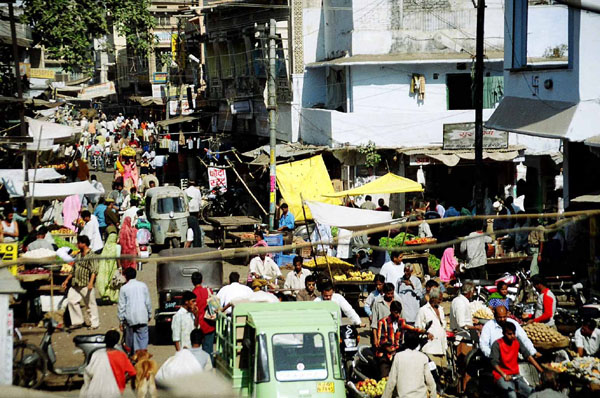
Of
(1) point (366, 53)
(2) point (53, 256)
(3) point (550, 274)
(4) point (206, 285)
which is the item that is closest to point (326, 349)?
(4) point (206, 285)

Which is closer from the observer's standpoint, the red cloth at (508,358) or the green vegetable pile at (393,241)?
the red cloth at (508,358)

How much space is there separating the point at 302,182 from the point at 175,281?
1067 cm

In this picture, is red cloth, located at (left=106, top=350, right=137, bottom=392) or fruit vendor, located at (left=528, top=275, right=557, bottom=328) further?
fruit vendor, located at (left=528, top=275, right=557, bottom=328)

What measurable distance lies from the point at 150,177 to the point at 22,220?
13134 mm

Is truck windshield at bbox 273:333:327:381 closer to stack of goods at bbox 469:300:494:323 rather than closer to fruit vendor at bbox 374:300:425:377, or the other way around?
fruit vendor at bbox 374:300:425:377

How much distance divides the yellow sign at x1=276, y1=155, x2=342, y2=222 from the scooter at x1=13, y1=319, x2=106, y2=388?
44.0 ft

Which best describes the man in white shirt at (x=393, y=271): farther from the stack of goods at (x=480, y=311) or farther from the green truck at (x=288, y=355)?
the green truck at (x=288, y=355)

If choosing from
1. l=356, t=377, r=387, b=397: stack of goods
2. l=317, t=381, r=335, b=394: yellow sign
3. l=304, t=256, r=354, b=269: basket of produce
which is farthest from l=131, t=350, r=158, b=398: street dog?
l=304, t=256, r=354, b=269: basket of produce

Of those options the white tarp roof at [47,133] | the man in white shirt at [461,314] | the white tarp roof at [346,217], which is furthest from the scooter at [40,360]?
the white tarp roof at [47,133]

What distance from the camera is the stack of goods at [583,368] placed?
34.3 feet

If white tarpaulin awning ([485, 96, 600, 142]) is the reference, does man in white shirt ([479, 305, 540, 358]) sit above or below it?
below

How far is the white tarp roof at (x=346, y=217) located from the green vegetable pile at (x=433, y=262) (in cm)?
150

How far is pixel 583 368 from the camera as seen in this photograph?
10.6 meters

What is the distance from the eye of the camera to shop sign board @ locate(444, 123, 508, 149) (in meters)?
25.3
